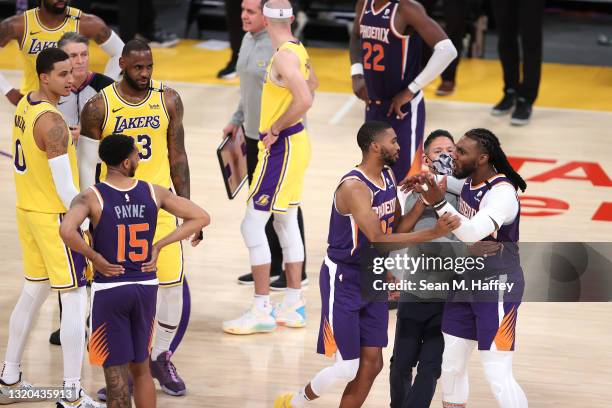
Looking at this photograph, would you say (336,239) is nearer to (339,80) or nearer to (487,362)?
(487,362)

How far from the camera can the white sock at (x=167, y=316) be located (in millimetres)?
5957

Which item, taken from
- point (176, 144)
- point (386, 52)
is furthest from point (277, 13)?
point (176, 144)

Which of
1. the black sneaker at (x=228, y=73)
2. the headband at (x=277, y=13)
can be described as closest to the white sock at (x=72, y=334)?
the headband at (x=277, y=13)

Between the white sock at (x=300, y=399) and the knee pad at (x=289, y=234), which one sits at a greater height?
the knee pad at (x=289, y=234)

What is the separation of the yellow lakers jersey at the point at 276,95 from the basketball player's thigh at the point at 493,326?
213 centimetres

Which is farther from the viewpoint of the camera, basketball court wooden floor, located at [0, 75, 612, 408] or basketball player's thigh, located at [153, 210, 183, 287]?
basketball court wooden floor, located at [0, 75, 612, 408]

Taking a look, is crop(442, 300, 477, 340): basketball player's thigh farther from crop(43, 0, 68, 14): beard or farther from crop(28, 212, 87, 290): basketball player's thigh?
crop(43, 0, 68, 14): beard

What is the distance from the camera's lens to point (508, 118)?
37.9 feet

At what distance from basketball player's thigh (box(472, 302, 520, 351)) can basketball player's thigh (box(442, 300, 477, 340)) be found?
0.05m

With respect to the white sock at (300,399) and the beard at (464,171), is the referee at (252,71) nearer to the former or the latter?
the white sock at (300,399)

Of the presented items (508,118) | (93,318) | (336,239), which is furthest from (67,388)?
(508,118)

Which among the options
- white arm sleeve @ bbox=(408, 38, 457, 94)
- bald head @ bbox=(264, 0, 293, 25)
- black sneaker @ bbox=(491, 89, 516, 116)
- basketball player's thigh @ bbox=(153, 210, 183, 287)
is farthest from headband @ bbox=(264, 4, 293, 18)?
black sneaker @ bbox=(491, 89, 516, 116)

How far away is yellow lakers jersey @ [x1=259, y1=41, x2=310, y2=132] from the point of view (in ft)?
22.0

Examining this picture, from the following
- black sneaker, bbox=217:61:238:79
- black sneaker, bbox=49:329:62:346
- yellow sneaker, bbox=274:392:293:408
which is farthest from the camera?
black sneaker, bbox=217:61:238:79
